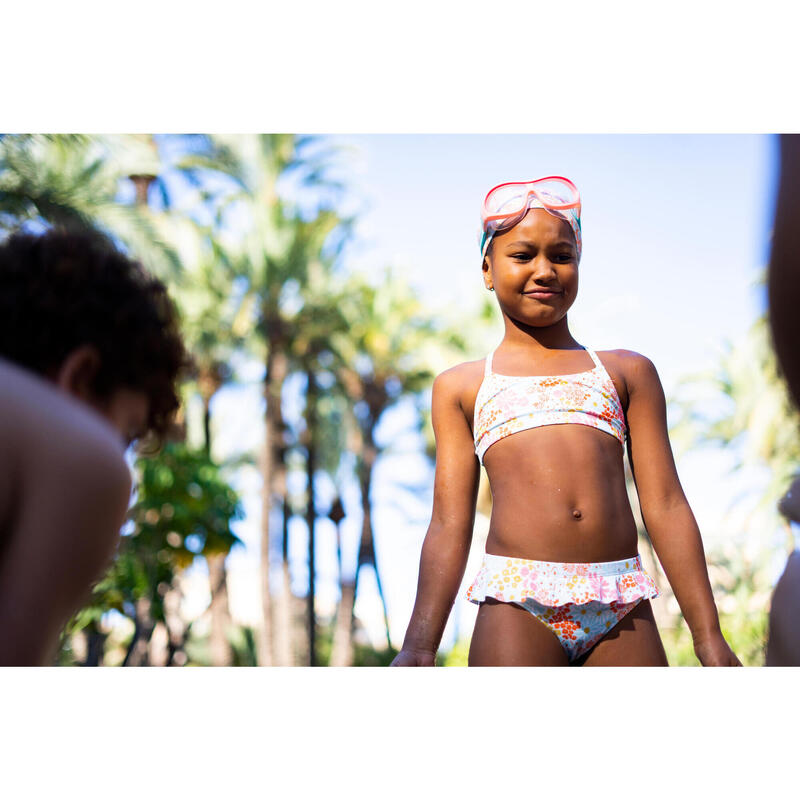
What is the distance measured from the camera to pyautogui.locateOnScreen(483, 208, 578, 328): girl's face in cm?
281

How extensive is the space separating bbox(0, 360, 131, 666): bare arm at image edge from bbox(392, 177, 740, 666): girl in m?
1.24

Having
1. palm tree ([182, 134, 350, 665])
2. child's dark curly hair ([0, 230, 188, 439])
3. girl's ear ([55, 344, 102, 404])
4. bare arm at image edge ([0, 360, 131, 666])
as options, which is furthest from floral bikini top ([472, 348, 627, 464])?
palm tree ([182, 134, 350, 665])

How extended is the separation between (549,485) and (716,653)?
0.62 m

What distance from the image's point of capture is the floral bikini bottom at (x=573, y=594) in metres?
2.49

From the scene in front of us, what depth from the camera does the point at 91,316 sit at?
76.4 inches

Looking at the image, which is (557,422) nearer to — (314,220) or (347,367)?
(314,220)

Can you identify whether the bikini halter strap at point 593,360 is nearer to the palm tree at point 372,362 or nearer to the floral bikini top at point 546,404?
the floral bikini top at point 546,404

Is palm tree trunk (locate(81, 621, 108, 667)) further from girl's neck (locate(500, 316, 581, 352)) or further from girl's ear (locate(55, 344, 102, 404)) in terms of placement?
girl's ear (locate(55, 344, 102, 404))

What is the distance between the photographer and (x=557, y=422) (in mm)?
2688

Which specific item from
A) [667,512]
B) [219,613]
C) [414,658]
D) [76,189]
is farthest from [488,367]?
[219,613]

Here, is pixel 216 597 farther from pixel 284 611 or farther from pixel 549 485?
pixel 549 485

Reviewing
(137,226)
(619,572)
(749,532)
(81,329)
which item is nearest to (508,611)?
(619,572)

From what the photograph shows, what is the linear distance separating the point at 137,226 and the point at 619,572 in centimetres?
637

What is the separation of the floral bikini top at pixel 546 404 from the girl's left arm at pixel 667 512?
75 millimetres
